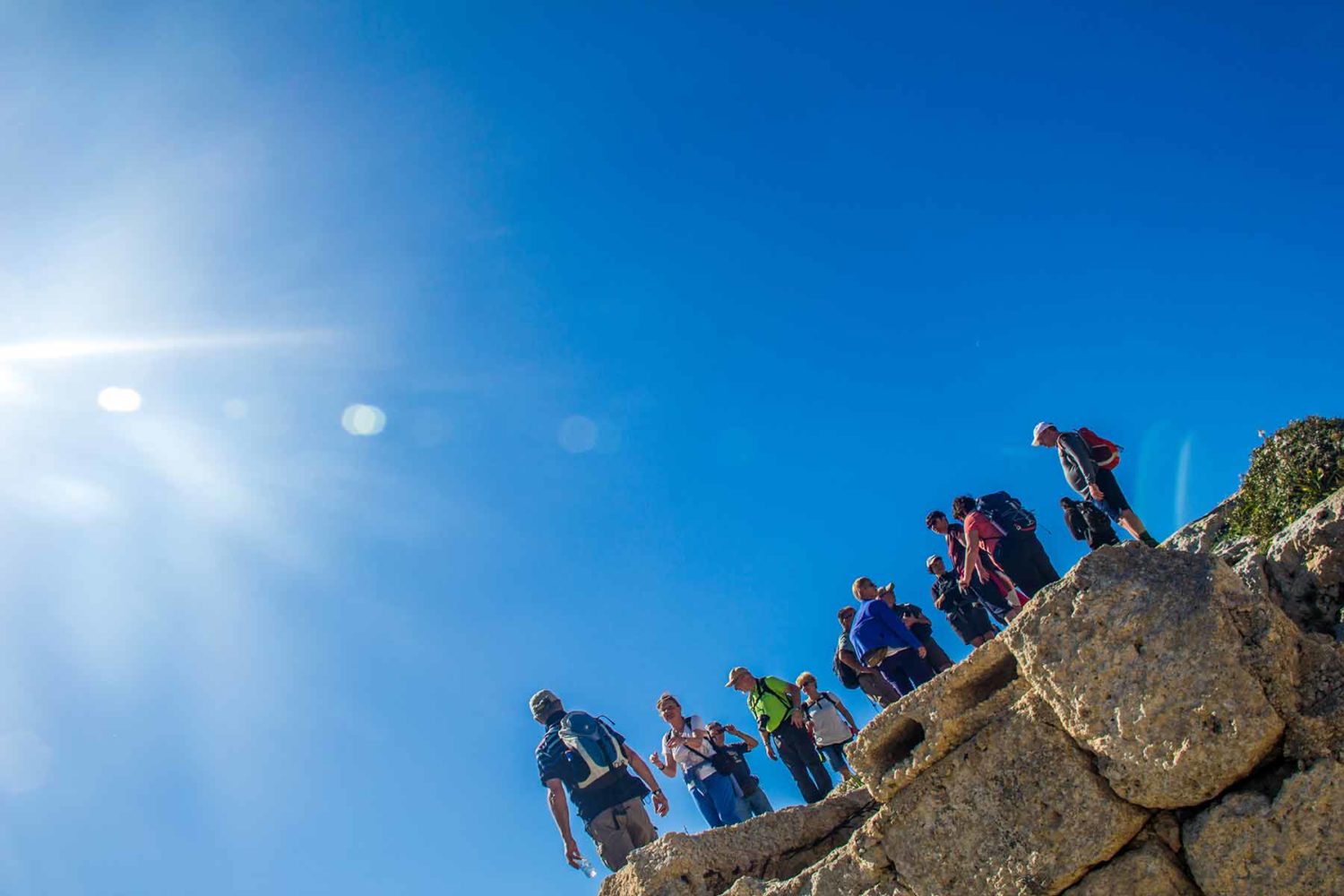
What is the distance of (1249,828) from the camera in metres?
4.53

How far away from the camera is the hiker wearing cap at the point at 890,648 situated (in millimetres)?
9367

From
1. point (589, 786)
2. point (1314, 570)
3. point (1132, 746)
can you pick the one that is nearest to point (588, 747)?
point (589, 786)

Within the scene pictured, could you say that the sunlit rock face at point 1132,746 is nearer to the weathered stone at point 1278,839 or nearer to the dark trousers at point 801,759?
the weathered stone at point 1278,839

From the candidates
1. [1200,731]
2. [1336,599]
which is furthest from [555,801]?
[1336,599]

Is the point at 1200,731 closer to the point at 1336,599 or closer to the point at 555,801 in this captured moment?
the point at 1336,599

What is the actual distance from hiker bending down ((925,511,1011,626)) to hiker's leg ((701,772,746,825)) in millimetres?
3769

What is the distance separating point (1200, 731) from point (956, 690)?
1.43 metres

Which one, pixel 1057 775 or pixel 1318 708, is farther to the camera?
pixel 1057 775

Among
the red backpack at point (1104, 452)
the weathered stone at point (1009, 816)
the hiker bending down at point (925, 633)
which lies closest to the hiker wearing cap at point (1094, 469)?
the red backpack at point (1104, 452)

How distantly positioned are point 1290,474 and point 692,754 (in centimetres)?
653

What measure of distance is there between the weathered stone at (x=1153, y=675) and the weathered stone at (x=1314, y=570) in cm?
127

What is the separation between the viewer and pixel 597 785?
930 centimetres

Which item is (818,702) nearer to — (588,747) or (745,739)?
(745,739)

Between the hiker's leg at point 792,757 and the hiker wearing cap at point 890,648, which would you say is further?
the hiker's leg at point 792,757
